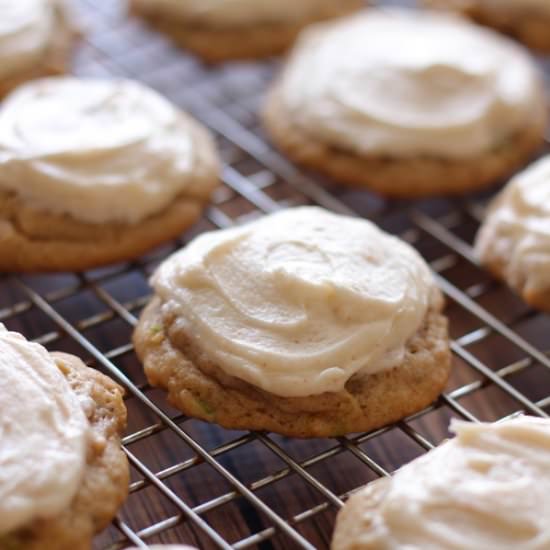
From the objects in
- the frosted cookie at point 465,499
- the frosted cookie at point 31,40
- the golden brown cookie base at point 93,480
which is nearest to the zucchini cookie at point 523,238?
the frosted cookie at point 465,499

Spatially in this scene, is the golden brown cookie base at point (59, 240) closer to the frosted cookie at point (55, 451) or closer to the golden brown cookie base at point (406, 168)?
the frosted cookie at point (55, 451)

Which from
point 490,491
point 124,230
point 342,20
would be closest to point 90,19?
point 342,20

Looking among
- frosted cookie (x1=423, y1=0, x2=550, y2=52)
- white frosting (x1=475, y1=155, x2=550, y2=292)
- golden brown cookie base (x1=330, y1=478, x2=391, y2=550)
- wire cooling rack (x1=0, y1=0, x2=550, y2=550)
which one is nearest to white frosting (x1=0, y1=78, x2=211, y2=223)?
wire cooling rack (x1=0, y1=0, x2=550, y2=550)

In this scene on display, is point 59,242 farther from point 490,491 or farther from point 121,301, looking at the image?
point 490,491

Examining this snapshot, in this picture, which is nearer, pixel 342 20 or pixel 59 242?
pixel 59 242

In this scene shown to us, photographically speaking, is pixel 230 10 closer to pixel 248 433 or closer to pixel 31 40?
pixel 31 40
